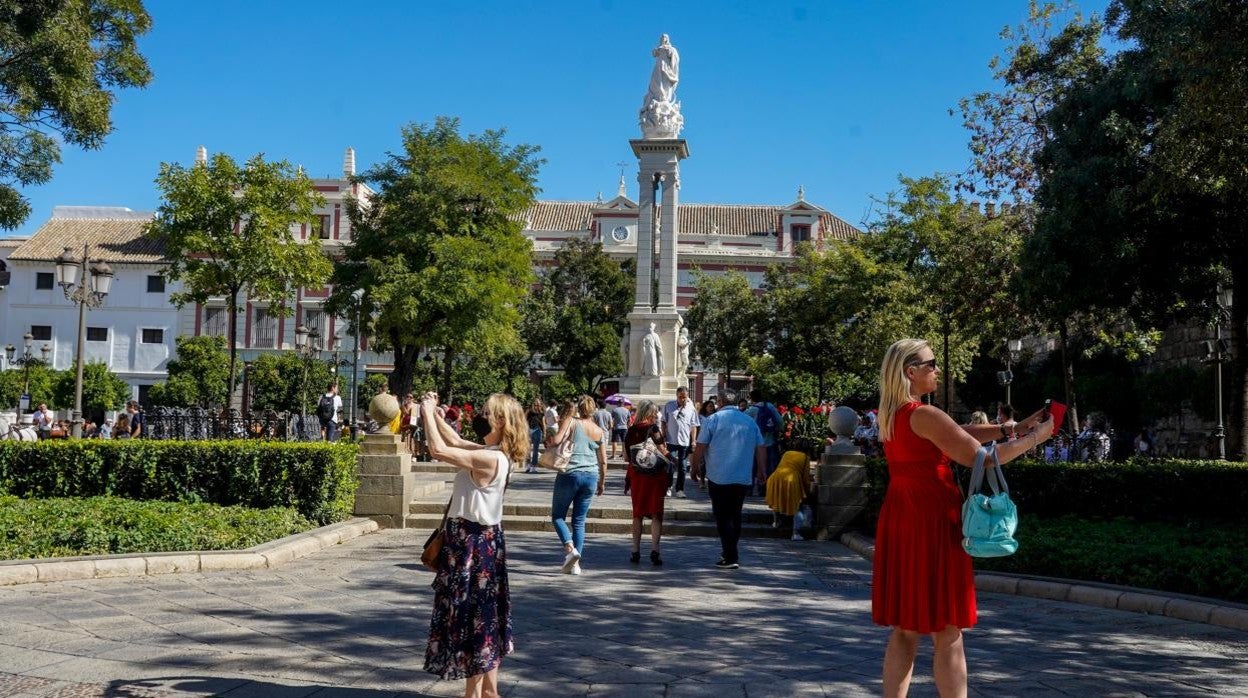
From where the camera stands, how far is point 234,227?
83.0 feet

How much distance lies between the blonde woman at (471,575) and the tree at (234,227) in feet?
65.5

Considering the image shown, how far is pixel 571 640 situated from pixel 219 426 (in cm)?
1593

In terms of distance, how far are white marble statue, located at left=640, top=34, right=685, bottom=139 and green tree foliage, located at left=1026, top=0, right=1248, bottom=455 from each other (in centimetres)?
1363

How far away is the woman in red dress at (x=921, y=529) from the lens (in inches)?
163

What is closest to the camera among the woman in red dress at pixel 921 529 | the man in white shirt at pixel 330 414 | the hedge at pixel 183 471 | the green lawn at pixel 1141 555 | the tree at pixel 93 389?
the woman in red dress at pixel 921 529

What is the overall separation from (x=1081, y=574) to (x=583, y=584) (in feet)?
14.2

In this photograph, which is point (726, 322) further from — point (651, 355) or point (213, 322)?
point (213, 322)

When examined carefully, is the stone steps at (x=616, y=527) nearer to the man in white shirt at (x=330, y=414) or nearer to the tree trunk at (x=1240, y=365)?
the tree trunk at (x=1240, y=365)

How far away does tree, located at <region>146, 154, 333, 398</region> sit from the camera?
2397cm

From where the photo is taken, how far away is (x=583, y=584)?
346 inches

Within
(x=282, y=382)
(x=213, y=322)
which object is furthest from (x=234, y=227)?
(x=213, y=322)

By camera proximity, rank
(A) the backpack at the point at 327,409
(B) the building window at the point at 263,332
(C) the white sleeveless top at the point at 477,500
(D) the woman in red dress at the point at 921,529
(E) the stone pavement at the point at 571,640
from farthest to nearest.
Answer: (B) the building window at the point at 263,332
(A) the backpack at the point at 327,409
(E) the stone pavement at the point at 571,640
(C) the white sleeveless top at the point at 477,500
(D) the woman in red dress at the point at 921,529

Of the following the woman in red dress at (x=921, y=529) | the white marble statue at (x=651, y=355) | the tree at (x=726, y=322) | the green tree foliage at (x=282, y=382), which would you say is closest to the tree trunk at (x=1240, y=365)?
the woman in red dress at (x=921, y=529)

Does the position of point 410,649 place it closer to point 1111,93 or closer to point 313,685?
point 313,685
